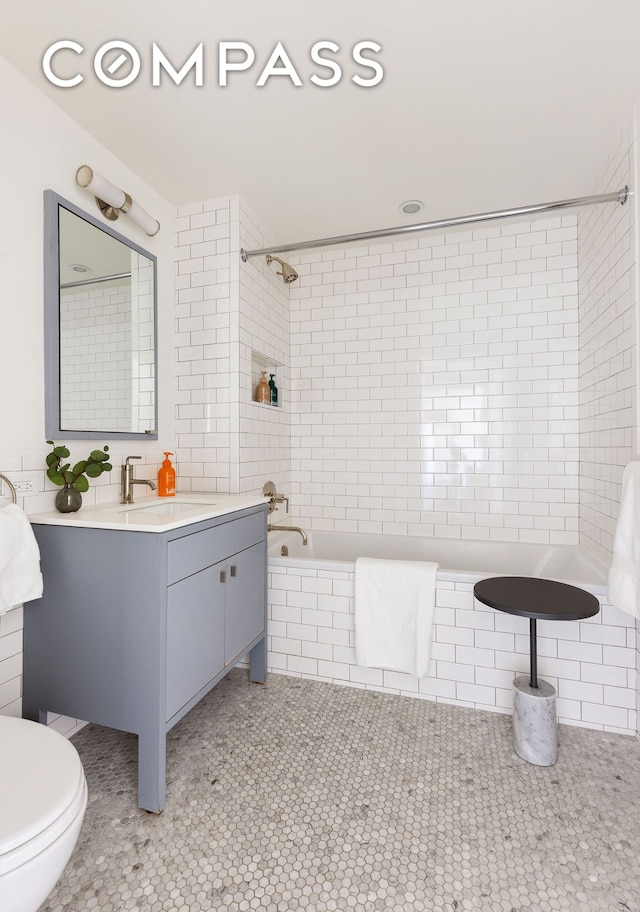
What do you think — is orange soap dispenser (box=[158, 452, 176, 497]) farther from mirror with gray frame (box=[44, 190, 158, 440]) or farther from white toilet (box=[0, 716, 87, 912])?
white toilet (box=[0, 716, 87, 912])

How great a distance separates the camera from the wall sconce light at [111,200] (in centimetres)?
179

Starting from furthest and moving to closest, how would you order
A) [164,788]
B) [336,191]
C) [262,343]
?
[262,343], [336,191], [164,788]

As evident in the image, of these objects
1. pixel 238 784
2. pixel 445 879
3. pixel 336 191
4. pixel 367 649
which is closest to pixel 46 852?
pixel 238 784

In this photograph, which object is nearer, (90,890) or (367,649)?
(90,890)

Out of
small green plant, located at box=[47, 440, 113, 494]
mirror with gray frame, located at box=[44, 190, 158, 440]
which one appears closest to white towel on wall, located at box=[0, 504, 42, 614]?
small green plant, located at box=[47, 440, 113, 494]

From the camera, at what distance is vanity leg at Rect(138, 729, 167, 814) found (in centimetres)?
142

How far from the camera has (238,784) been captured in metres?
1.55

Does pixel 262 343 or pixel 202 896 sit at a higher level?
pixel 262 343

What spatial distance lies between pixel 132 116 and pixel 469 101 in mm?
1405

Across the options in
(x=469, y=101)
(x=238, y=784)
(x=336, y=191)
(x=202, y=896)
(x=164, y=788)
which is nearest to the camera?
(x=202, y=896)

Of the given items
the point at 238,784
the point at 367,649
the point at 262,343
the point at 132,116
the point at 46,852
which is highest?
the point at 132,116

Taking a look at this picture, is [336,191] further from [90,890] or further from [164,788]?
[90,890]

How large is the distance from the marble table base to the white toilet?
4.95 feet

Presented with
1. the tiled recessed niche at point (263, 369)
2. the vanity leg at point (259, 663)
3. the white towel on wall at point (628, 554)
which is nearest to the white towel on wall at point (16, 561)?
the vanity leg at point (259, 663)
